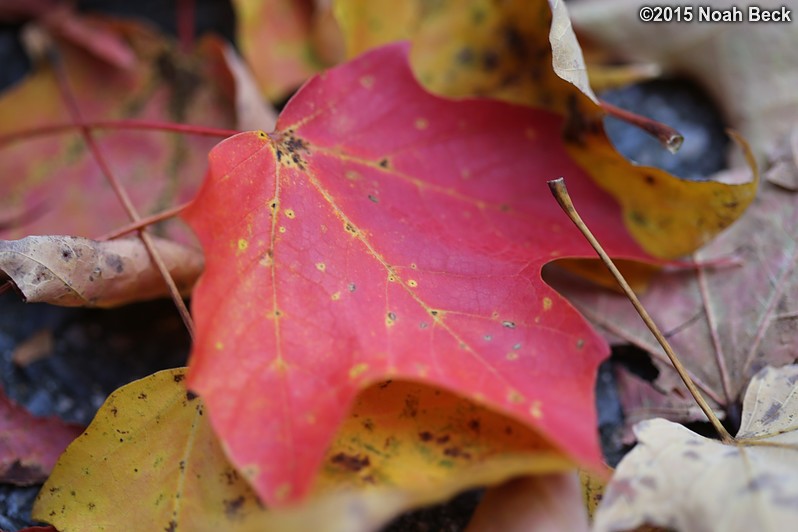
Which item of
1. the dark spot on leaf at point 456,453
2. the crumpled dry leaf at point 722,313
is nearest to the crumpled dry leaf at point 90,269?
the dark spot on leaf at point 456,453

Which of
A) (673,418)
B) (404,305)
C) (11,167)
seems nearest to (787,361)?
(673,418)

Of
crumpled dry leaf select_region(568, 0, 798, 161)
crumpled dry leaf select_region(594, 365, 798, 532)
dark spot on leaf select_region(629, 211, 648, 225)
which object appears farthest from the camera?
crumpled dry leaf select_region(568, 0, 798, 161)

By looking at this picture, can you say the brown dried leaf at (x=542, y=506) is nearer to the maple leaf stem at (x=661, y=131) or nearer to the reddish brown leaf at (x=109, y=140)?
the maple leaf stem at (x=661, y=131)

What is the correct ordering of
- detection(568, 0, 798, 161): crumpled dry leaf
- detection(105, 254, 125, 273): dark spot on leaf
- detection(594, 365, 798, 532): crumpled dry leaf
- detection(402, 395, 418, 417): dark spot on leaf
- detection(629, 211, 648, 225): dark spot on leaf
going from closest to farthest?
detection(594, 365, 798, 532): crumpled dry leaf, detection(402, 395, 418, 417): dark spot on leaf, detection(105, 254, 125, 273): dark spot on leaf, detection(629, 211, 648, 225): dark spot on leaf, detection(568, 0, 798, 161): crumpled dry leaf

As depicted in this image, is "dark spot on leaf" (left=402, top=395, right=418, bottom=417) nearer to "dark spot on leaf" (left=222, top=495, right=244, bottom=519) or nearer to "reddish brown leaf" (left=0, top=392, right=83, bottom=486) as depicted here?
"dark spot on leaf" (left=222, top=495, right=244, bottom=519)

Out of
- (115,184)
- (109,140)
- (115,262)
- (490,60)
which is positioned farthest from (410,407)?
(109,140)

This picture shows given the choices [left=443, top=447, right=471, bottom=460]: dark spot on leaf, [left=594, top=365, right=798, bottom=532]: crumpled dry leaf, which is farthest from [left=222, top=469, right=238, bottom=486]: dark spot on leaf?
[left=594, top=365, right=798, bottom=532]: crumpled dry leaf
